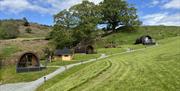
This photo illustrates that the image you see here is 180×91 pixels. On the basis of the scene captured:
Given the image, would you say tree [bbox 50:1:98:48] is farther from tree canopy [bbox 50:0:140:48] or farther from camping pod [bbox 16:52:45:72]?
camping pod [bbox 16:52:45:72]

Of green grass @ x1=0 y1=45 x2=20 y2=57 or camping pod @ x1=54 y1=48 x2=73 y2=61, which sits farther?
green grass @ x1=0 y1=45 x2=20 y2=57

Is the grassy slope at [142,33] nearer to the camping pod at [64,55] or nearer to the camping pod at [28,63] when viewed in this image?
the camping pod at [64,55]

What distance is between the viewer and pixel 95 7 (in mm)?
114312

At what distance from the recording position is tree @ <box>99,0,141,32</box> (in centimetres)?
13075

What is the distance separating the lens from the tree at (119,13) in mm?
130750

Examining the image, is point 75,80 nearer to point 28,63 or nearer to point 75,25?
point 28,63

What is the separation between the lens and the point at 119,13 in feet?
436

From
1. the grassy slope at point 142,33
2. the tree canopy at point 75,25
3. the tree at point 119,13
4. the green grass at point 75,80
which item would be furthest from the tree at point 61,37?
the green grass at point 75,80

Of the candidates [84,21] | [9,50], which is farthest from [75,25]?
[9,50]

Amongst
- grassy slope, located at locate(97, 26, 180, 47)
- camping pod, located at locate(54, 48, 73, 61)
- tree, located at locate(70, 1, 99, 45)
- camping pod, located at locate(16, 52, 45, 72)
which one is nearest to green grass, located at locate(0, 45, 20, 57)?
tree, located at locate(70, 1, 99, 45)

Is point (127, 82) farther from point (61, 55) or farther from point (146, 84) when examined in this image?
point (61, 55)

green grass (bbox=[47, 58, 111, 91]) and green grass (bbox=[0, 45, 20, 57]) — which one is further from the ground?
green grass (bbox=[0, 45, 20, 57])

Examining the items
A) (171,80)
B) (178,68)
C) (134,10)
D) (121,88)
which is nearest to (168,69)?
(178,68)

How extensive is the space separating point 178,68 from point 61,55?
54.4m
